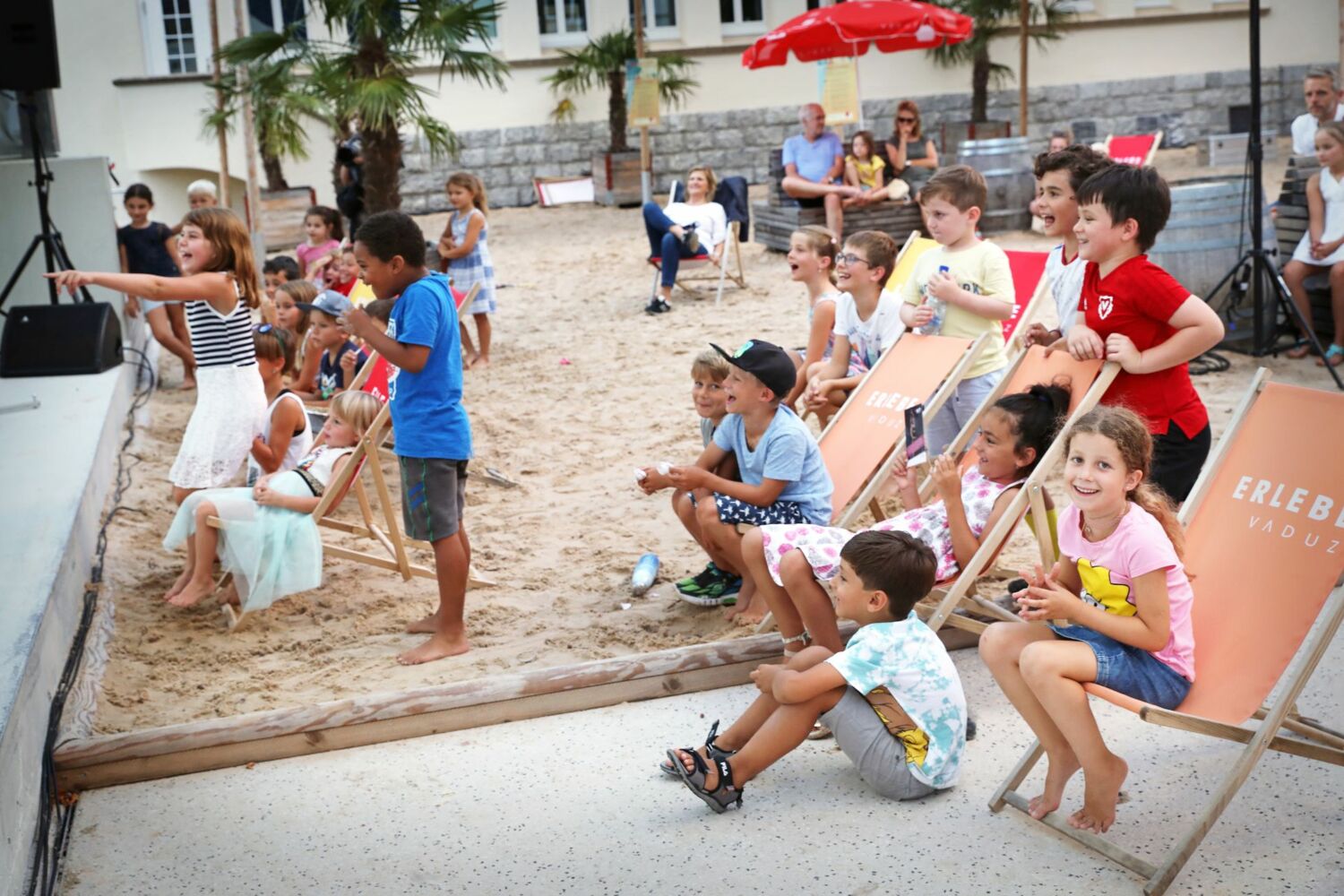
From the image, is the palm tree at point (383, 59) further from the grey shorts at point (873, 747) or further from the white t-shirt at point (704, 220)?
the grey shorts at point (873, 747)

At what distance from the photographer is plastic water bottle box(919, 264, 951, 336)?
4.88 metres

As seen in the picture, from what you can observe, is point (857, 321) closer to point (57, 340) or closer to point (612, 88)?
point (57, 340)

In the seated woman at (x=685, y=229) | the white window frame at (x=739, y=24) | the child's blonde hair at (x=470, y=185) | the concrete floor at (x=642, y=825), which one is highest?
the white window frame at (x=739, y=24)

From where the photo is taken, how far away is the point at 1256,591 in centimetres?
309

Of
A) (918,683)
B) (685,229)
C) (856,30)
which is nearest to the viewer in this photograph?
(918,683)

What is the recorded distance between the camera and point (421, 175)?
62.4 ft

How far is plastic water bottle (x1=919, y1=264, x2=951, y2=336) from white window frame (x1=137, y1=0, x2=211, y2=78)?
15849mm

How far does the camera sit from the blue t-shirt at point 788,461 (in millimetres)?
4223

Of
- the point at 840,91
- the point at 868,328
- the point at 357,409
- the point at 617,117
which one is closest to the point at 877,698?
the point at 868,328

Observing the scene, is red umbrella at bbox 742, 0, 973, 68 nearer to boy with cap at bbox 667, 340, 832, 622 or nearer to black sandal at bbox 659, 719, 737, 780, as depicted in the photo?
boy with cap at bbox 667, 340, 832, 622

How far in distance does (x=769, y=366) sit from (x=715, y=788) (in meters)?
1.46

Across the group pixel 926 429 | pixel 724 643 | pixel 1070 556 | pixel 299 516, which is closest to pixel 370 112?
pixel 299 516

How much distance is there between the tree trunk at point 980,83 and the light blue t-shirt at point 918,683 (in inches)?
690

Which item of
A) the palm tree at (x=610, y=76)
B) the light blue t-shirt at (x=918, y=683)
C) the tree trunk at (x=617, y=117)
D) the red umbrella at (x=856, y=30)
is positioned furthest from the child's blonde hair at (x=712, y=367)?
the tree trunk at (x=617, y=117)
